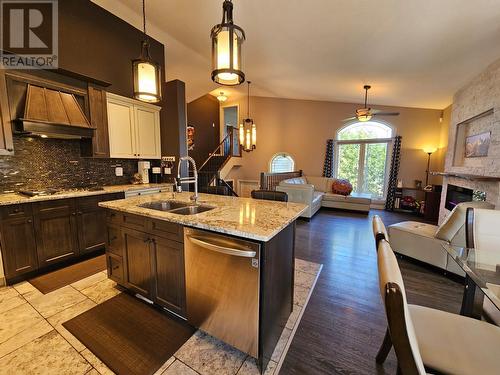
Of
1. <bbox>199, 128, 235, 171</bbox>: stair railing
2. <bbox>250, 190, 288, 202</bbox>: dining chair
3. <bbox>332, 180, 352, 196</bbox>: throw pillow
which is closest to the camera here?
<bbox>250, 190, 288, 202</bbox>: dining chair

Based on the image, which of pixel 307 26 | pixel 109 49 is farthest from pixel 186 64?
pixel 307 26

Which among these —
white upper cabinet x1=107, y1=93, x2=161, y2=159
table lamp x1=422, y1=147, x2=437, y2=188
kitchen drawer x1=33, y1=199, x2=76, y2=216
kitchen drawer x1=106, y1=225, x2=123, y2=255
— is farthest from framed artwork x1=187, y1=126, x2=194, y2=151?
table lamp x1=422, y1=147, x2=437, y2=188

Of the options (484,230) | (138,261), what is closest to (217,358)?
(138,261)

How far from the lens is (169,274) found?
1.77 meters

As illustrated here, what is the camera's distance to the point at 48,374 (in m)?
1.37

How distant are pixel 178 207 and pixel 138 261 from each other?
0.62 m

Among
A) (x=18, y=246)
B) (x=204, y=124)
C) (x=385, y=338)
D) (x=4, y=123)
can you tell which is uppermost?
(x=204, y=124)

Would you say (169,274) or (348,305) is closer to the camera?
(169,274)

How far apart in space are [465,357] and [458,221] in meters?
2.15

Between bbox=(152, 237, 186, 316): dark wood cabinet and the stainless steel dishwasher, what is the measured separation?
0.27 ft

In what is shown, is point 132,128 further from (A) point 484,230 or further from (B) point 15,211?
(A) point 484,230

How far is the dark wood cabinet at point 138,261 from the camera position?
1.88 metres

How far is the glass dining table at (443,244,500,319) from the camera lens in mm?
1276

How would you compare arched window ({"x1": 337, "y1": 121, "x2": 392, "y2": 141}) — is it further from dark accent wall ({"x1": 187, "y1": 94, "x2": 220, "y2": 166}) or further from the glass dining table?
the glass dining table
